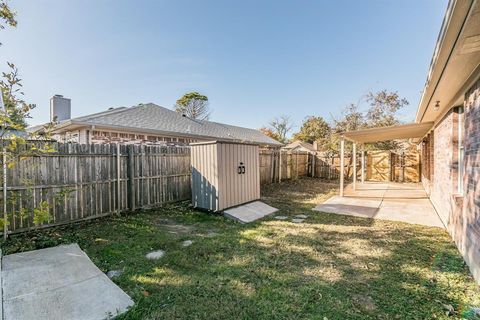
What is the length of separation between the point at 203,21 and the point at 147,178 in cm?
723

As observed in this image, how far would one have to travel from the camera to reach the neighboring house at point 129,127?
8914 millimetres

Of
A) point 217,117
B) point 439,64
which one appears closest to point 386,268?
point 439,64

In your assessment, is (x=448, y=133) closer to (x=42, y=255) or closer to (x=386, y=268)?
(x=386, y=268)

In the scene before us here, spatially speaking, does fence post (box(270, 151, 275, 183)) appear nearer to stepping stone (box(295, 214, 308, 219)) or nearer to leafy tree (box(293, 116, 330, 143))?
stepping stone (box(295, 214, 308, 219))

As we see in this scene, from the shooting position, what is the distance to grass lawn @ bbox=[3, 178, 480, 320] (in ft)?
8.00

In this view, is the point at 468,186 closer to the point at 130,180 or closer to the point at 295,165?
the point at 130,180

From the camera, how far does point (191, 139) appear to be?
12195 millimetres

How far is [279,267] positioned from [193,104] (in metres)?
33.4

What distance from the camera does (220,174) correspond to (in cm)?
639

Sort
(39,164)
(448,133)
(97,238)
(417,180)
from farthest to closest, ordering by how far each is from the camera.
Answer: (417,180)
(448,133)
(39,164)
(97,238)

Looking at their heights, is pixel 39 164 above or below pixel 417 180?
above

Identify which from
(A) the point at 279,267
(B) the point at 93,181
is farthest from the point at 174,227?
(A) the point at 279,267

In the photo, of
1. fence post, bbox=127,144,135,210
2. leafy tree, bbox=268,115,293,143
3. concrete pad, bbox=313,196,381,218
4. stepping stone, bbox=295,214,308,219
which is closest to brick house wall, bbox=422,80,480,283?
concrete pad, bbox=313,196,381,218

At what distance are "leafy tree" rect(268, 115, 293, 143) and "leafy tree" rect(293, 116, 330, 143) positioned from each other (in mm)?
1826
